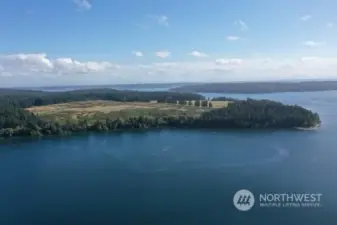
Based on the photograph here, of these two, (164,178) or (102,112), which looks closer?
(164,178)

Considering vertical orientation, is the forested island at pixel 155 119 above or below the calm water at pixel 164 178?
above

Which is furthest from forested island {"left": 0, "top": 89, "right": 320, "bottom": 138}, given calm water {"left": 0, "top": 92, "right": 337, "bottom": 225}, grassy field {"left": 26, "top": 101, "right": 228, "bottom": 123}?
calm water {"left": 0, "top": 92, "right": 337, "bottom": 225}

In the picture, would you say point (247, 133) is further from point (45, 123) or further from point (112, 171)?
point (45, 123)

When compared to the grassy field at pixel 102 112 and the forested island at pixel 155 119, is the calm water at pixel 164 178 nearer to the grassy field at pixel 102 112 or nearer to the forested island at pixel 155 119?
the forested island at pixel 155 119

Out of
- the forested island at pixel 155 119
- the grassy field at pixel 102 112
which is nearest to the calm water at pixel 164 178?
the forested island at pixel 155 119

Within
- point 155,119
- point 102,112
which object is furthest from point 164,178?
point 102,112

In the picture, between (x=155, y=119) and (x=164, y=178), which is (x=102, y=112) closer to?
(x=155, y=119)

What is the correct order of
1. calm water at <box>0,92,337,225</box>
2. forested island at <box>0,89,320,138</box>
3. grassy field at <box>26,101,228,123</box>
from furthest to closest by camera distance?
grassy field at <box>26,101,228,123</box> < forested island at <box>0,89,320,138</box> < calm water at <box>0,92,337,225</box>

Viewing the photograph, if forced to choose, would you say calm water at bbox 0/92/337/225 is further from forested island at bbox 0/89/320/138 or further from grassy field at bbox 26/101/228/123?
grassy field at bbox 26/101/228/123
